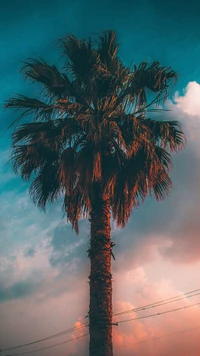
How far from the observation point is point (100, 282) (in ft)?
40.3

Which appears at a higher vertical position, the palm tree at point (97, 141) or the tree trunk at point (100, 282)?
the palm tree at point (97, 141)

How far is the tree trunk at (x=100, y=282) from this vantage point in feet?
38.5

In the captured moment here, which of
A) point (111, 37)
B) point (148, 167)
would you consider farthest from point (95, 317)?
point (111, 37)

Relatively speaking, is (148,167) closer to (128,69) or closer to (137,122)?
(137,122)

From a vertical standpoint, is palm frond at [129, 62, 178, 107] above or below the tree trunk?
above

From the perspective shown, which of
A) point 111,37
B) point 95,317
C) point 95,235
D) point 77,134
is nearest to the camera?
point 95,317

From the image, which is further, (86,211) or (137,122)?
(86,211)

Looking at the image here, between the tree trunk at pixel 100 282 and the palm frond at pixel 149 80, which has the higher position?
the palm frond at pixel 149 80

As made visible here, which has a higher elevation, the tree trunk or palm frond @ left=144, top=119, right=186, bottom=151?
palm frond @ left=144, top=119, right=186, bottom=151

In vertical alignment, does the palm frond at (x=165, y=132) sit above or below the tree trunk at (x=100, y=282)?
above

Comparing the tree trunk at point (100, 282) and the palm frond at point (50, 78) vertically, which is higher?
the palm frond at point (50, 78)

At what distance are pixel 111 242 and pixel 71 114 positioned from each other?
425 cm

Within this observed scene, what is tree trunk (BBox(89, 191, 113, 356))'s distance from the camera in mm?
11742

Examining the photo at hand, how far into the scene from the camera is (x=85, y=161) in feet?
43.6
